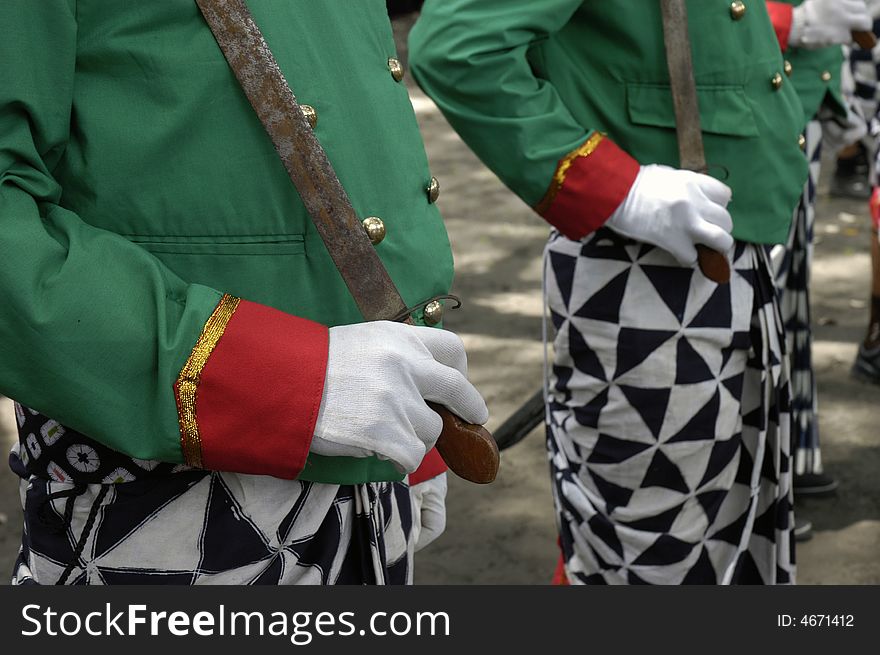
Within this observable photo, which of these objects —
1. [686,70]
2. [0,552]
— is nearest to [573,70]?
[686,70]

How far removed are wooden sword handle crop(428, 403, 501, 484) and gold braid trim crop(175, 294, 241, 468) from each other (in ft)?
0.80

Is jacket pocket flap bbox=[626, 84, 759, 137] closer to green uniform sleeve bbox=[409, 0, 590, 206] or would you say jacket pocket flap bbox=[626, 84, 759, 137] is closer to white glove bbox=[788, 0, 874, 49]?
green uniform sleeve bbox=[409, 0, 590, 206]

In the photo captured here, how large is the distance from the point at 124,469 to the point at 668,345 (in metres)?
1.13

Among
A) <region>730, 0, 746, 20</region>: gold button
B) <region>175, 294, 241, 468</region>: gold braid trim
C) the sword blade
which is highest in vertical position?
the sword blade

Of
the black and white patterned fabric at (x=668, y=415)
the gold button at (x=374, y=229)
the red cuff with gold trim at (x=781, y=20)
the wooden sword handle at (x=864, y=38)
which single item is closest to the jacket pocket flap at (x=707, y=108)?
the black and white patterned fabric at (x=668, y=415)

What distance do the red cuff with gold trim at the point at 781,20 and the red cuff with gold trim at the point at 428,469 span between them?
1262 millimetres

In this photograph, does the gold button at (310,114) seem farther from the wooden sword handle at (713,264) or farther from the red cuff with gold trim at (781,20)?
the red cuff with gold trim at (781,20)

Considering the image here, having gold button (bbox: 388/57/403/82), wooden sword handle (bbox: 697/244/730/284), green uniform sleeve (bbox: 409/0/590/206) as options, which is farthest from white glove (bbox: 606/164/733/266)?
gold button (bbox: 388/57/403/82)

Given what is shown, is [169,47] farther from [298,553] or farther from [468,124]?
[468,124]

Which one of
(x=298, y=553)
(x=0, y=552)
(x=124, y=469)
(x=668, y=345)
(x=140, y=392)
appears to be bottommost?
(x=0, y=552)

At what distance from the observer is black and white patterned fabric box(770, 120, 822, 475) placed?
2.65m

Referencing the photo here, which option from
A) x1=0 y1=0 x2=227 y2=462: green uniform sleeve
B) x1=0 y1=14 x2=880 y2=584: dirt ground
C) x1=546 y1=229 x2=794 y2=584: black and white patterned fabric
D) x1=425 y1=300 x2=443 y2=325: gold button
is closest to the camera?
x1=0 y1=0 x2=227 y2=462: green uniform sleeve

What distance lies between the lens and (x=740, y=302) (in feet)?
6.77

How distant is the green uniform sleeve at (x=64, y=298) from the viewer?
1030mm
